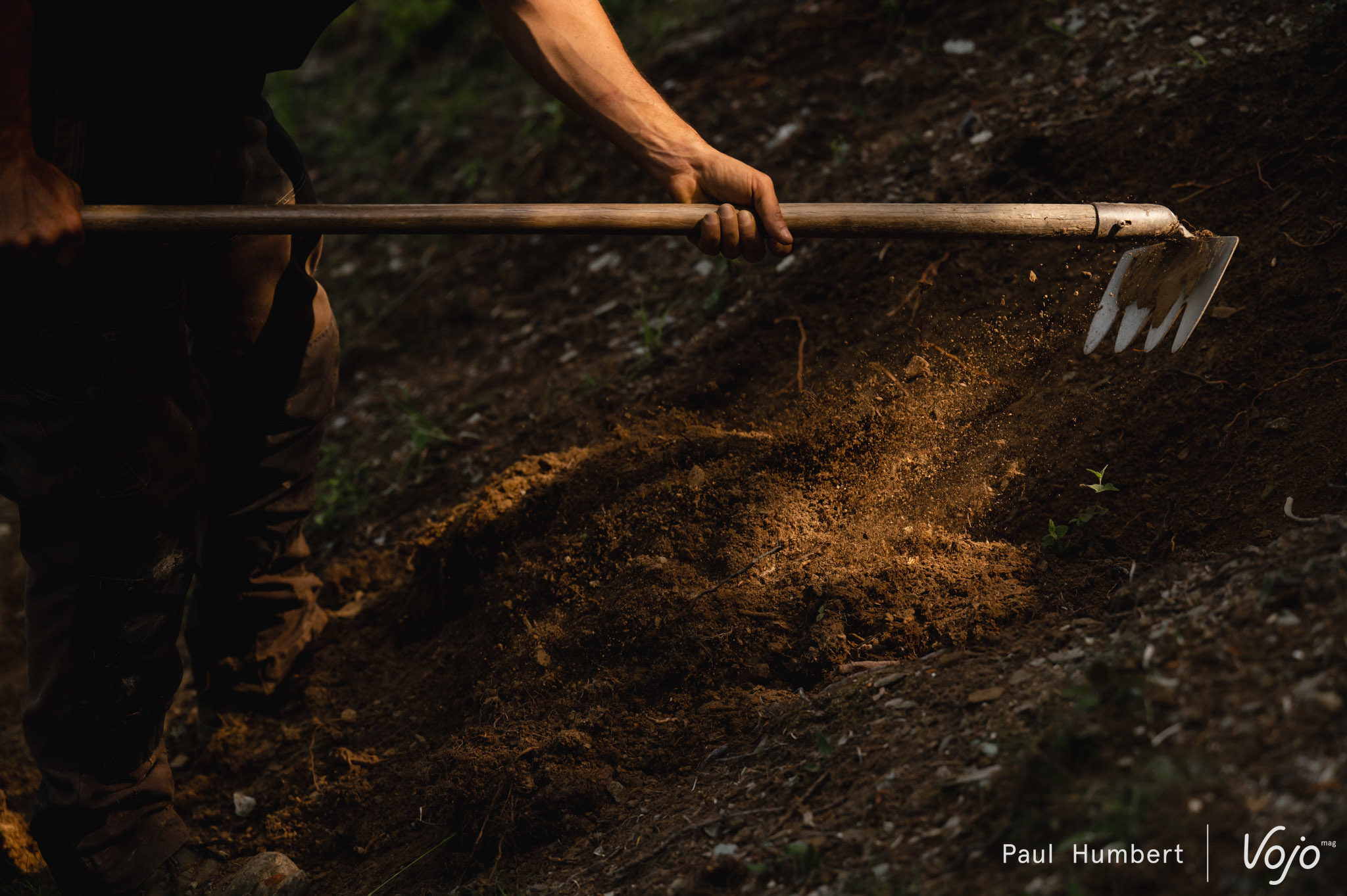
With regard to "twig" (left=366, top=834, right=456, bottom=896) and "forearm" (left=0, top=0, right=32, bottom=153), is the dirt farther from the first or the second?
"forearm" (left=0, top=0, right=32, bottom=153)

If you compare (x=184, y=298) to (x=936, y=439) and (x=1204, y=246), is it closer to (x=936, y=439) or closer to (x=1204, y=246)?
(x=936, y=439)

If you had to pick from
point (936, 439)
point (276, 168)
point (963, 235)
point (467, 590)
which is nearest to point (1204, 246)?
point (963, 235)

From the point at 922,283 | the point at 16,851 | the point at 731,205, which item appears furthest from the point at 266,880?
the point at 922,283

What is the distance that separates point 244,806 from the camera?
93.7 inches

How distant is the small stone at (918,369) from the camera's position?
2.52 metres

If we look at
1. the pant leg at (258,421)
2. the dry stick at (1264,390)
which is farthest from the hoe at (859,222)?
the pant leg at (258,421)

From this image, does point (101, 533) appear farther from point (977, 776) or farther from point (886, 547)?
point (977, 776)

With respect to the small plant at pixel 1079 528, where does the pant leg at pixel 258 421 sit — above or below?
above

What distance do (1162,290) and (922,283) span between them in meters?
0.67

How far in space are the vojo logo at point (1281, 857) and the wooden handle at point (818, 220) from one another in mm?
1356

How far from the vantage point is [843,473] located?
7.66 ft

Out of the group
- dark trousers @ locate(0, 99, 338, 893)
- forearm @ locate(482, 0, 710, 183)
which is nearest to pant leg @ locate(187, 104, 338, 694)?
dark trousers @ locate(0, 99, 338, 893)

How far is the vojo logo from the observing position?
A: 1.12m

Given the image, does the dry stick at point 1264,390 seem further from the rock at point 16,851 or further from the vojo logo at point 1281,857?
the rock at point 16,851
